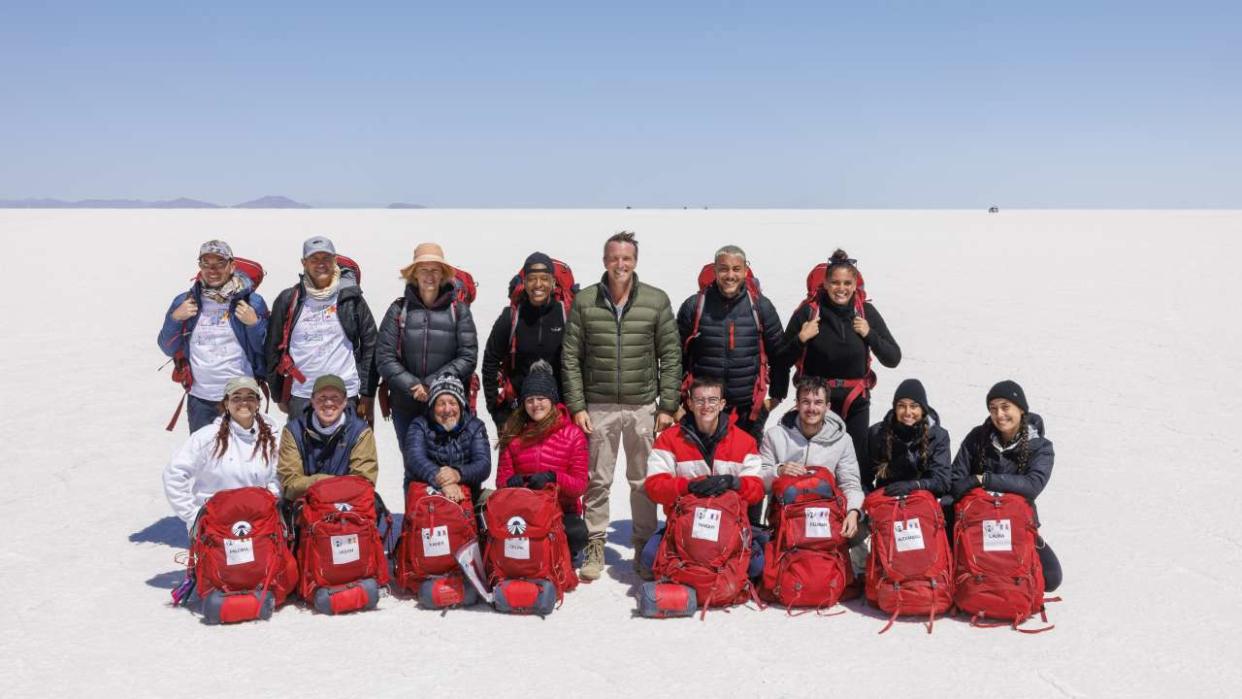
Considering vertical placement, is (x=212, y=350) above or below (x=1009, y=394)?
above

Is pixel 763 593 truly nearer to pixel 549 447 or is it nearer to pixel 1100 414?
pixel 549 447

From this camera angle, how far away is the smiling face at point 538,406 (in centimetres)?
569

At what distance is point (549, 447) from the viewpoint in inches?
228

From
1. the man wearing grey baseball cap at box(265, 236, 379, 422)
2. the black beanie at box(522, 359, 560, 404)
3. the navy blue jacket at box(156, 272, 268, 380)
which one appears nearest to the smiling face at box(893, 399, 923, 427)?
the black beanie at box(522, 359, 560, 404)

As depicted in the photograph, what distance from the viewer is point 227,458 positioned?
5.48 metres

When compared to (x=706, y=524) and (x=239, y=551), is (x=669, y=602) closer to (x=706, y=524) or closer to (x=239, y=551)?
(x=706, y=524)

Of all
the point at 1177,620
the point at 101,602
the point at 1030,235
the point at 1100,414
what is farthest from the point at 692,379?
the point at 1030,235

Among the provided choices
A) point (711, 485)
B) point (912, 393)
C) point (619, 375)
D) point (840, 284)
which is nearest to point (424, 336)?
point (619, 375)

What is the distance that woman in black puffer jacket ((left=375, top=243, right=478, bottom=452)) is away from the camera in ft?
19.4

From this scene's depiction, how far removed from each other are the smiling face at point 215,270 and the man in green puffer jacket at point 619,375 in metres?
2.32

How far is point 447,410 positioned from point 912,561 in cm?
284

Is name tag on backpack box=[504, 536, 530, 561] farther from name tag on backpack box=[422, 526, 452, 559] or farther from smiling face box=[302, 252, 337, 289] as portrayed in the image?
smiling face box=[302, 252, 337, 289]

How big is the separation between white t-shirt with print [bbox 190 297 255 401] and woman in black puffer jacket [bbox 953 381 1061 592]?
4737 millimetres

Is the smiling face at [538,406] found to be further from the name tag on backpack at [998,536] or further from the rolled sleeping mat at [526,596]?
the name tag on backpack at [998,536]
